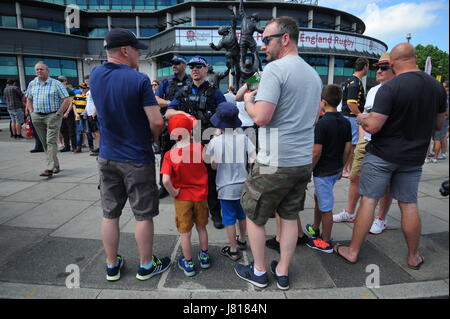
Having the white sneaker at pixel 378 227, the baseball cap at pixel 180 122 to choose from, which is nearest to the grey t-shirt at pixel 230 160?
the baseball cap at pixel 180 122

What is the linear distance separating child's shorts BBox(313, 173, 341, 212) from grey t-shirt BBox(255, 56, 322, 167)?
78 centimetres

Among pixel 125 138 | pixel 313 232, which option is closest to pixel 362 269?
pixel 313 232

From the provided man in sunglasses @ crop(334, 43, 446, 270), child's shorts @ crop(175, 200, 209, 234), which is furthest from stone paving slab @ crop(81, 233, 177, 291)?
man in sunglasses @ crop(334, 43, 446, 270)

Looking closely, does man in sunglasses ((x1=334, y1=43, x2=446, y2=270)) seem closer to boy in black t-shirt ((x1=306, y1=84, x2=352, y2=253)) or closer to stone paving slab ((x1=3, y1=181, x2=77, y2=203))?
boy in black t-shirt ((x1=306, y1=84, x2=352, y2=253))

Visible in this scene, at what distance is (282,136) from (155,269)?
1636 mm

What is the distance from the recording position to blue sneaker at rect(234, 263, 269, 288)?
90.8 inches

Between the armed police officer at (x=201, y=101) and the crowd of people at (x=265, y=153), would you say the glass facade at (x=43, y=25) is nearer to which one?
the armed police officer at (x=201, y=101)

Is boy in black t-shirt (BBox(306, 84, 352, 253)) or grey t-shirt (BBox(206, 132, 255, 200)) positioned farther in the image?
boy in black t-shirt (BBox(306, 84, 352, 253))

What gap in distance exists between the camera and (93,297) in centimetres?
218

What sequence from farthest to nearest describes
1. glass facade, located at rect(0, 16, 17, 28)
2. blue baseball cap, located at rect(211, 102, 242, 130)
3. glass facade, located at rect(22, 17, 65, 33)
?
glass facade, located at rect(22, 17, 65, 33)
glass facade, located at rect(0, 16, 17, 28)
blue baseball cap, located at rect(211, 102, 242, 130)

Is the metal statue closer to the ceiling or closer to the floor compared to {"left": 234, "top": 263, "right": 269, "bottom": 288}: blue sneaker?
closer to the ceiling

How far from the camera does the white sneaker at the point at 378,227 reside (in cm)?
332

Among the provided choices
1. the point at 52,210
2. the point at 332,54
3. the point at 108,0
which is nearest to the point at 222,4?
the point at 332,54

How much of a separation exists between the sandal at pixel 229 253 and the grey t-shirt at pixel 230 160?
0.59 m
